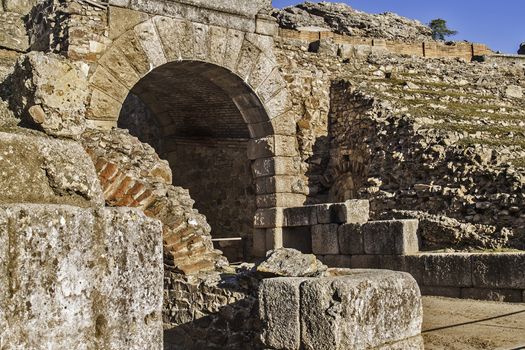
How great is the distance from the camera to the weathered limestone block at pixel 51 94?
207cm

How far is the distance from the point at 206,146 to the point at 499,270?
7.79 m

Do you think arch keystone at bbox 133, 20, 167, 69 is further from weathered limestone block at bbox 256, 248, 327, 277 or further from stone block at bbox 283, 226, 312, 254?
weathered limestone block at bbox 256, 248, 327, 277

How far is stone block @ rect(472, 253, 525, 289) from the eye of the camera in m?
6.93

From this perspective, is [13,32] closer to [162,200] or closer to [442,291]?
[162,200]

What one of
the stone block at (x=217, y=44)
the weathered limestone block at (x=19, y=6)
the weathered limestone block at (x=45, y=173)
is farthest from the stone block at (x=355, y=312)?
the weathered limestone block at (x=19, y=6)

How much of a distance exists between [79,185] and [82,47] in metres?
7.25

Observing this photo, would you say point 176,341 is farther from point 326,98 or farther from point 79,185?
point 326,98

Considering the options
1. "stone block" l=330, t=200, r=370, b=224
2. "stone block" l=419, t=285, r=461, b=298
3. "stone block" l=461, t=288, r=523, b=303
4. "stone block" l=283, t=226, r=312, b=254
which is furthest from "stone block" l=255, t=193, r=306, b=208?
"stone block" l=461, t=288, r=523, b=303

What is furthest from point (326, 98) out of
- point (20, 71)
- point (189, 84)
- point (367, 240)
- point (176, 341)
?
point (20, 71)

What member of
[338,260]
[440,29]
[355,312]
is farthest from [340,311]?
[440,29]

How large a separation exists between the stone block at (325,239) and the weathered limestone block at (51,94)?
7.56 meters

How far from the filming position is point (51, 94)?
2213 mm

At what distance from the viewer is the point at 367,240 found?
9.02m

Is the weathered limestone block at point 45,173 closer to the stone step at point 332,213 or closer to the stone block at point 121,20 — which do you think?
the stone block at point 121,20
